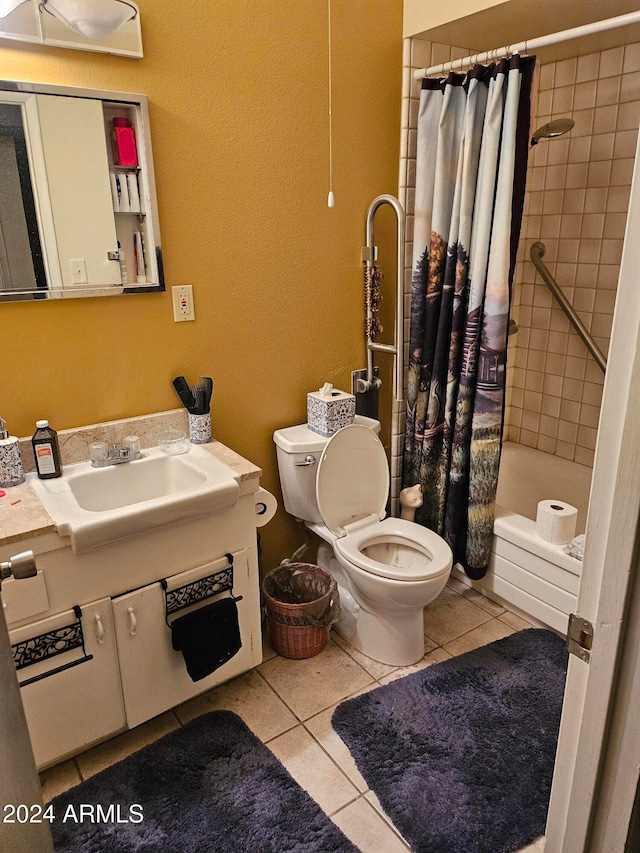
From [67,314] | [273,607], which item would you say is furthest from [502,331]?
[67,314]

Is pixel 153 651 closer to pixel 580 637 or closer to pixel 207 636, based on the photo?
pixel 207 636

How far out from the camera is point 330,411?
7.67 ft

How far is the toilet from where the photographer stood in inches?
83.8

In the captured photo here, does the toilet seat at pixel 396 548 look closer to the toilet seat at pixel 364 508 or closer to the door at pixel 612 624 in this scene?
the toilet seat at pixel 364 508

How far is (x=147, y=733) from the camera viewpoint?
196 cm

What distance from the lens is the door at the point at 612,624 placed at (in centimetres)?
78

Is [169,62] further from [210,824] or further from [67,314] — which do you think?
[210,824]

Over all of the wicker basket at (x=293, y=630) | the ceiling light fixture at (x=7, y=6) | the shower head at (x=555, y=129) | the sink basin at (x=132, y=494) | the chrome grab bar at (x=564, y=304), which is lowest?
the wicker basket at (x=293, y=630)

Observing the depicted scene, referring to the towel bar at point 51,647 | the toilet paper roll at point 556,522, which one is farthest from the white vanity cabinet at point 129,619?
the toilet paper roll at point 556,522

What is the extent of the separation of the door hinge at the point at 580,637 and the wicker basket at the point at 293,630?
1395 millimetres

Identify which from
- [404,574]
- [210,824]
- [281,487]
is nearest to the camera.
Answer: [210,824]

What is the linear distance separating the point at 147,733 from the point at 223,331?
134 cm

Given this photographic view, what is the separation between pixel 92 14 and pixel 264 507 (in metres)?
1.51

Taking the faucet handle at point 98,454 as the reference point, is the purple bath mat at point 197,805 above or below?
below
